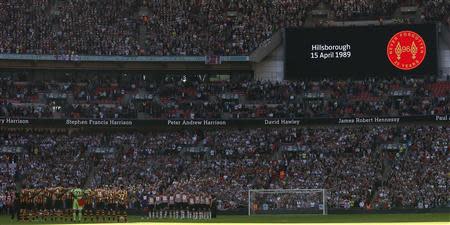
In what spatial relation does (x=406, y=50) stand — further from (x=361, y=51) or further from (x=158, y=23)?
(x=158, y=23)

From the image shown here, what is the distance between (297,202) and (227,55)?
18.6 m

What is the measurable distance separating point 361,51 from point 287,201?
18.3 metres

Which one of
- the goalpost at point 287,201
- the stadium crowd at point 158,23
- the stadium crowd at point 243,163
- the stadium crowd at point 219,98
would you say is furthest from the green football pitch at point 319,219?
the stadium crowd at point 158,23

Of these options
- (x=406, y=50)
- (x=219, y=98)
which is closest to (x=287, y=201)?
(x=219, y=98)

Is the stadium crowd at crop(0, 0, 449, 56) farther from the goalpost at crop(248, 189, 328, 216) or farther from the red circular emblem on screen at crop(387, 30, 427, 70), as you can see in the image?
the goalpost at crop(248, 189, 328, 216)

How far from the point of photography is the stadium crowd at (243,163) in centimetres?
4866

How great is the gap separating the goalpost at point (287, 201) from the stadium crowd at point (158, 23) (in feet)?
58.4

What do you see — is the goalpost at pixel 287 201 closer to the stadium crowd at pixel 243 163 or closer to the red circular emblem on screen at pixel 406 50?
the stadium crowd at pixel 243 163

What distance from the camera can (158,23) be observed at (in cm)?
6397

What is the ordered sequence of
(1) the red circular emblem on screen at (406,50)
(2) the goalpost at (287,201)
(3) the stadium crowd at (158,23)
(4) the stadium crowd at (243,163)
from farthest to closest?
(3) the stadium crowd at (158,23)
(1) the red circular emblem on screen at (406,50)
(4) the stadium crowd at (243,163)
(2) the goalpost at (287,201)

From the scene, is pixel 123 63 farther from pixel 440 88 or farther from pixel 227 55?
pixel 440 88

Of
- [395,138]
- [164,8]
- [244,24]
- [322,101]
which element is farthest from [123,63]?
[395,138]

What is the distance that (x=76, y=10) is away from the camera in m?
64.1

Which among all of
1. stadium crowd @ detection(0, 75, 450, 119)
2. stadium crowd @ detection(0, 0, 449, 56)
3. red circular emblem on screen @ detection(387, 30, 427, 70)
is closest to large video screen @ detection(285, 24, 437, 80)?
red circular emblem on screen @ detection(387, 30, 427, 70)
